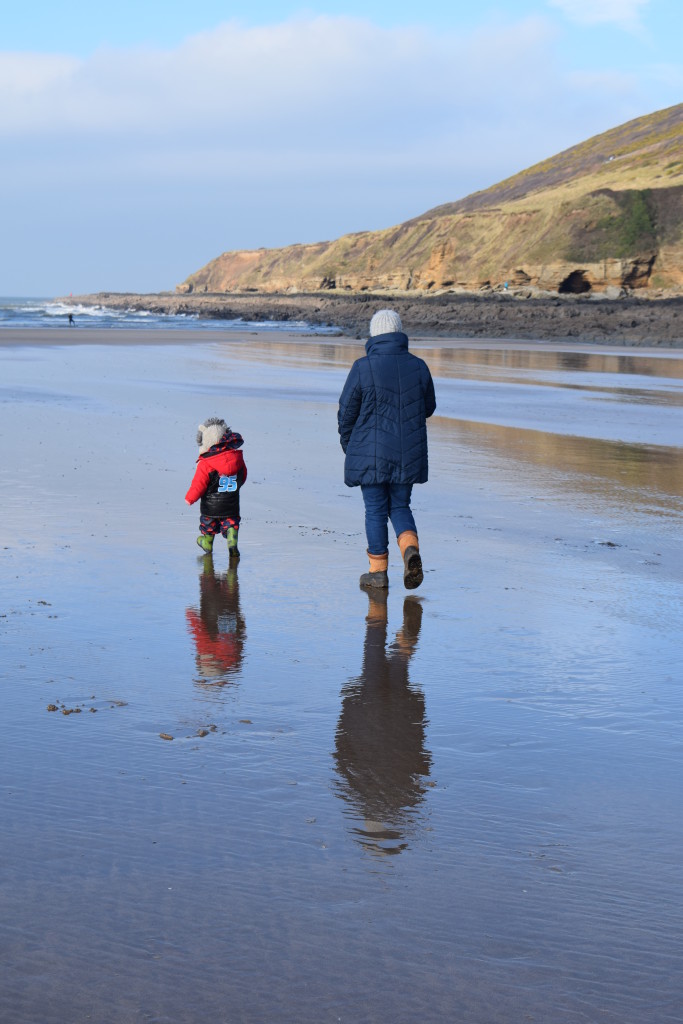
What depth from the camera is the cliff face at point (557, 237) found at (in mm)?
80938

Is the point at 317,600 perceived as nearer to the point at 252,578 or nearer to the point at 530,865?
the point at 252,578

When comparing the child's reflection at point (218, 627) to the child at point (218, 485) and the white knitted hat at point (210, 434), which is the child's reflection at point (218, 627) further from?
the white knitted hat at point (210, 434)

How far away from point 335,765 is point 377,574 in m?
2.88

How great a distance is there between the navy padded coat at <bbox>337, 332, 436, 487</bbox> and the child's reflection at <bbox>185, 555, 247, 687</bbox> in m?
1.00

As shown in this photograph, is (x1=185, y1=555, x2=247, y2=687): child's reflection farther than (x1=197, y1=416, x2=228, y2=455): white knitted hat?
No

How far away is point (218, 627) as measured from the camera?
235 inches

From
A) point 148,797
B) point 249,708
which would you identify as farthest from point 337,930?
point 249,708

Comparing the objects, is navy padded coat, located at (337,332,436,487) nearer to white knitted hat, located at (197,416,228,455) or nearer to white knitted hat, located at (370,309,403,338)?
white knitted hat, located at (370,309,403,338)

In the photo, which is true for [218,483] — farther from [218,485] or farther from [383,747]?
[383,747]

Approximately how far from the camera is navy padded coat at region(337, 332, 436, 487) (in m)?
7.12

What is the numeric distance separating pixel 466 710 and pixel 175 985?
2262 mm

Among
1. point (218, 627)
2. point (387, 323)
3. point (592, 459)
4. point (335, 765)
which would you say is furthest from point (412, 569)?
point (592, 459)

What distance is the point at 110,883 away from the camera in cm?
322

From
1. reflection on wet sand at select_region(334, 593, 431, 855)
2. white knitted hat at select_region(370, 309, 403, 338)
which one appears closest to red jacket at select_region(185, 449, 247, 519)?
white knitted hat at select_region(370, 309, 403, 338)
